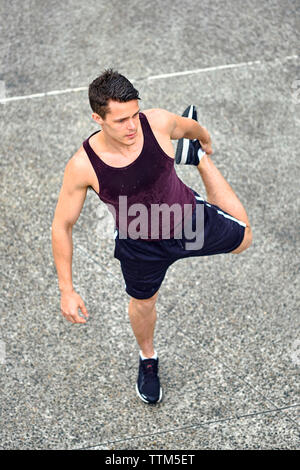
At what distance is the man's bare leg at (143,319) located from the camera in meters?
3.53

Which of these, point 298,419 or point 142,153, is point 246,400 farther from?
point 142,153

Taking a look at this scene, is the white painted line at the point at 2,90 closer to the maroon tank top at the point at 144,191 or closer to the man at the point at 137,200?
the man at the point at 137,200

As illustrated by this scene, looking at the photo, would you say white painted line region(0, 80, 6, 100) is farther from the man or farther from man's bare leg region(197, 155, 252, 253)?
the man

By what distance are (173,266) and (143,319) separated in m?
0.93

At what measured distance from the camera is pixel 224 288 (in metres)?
4.33

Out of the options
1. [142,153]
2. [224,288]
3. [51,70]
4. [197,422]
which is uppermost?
[142,153]

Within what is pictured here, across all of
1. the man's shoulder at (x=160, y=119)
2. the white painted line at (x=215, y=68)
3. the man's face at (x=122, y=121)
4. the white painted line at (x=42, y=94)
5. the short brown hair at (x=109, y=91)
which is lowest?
the white painted line at (x=42, y=94)

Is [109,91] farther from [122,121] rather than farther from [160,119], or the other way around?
[160,119]

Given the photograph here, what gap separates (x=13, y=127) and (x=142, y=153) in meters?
2.58

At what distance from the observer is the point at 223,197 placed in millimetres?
3738

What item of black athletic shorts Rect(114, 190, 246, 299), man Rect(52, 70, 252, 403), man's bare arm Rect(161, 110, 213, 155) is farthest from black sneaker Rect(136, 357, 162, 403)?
man's bare arm Rect(161, 110, 213, 155)

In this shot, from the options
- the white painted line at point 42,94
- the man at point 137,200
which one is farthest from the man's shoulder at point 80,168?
the white painted line at point 42,94

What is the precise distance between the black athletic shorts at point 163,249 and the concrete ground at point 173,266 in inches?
32.2

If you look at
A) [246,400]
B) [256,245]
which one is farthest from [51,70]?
[246,400]
